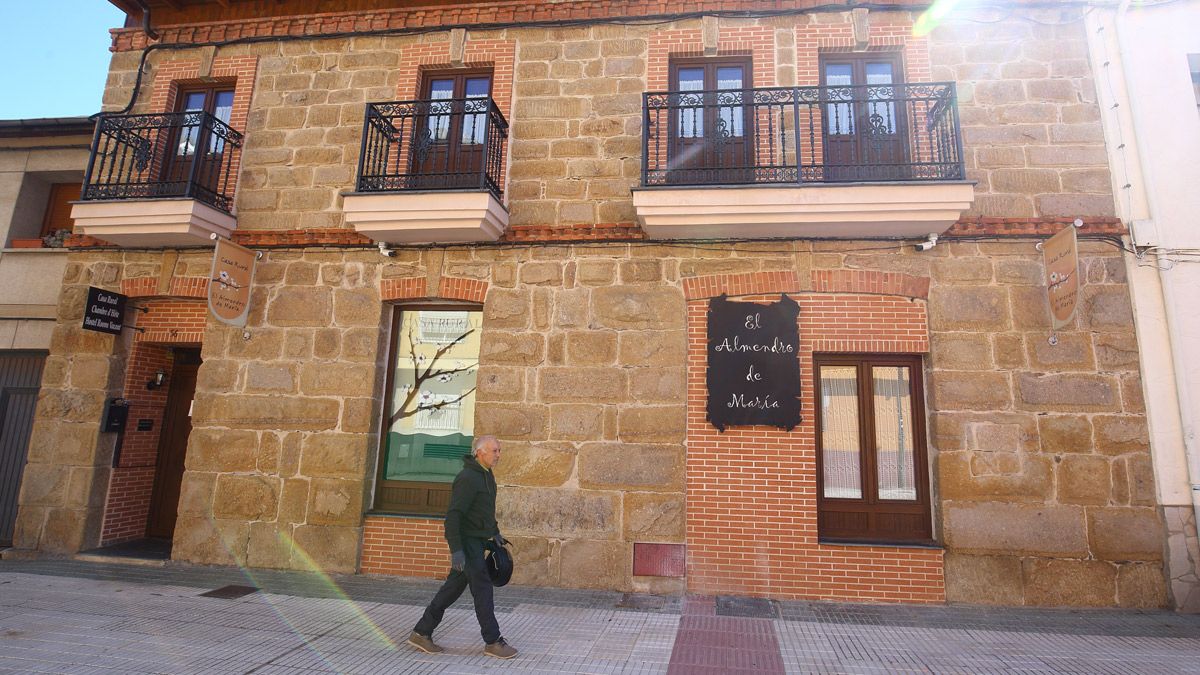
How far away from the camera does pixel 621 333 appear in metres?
6.41

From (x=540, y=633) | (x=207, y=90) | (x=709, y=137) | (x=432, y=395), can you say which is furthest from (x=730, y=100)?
(x=207, y=90)

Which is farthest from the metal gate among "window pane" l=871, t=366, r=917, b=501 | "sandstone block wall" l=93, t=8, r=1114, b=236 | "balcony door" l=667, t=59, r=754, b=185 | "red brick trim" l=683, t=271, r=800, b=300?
"window pane" l=871, t=366, r=917, b=501

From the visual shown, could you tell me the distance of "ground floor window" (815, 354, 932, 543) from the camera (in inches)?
237

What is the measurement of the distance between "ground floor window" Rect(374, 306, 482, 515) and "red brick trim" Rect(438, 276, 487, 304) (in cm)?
32

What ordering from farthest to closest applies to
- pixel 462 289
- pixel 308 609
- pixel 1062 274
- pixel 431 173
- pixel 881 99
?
pixel 462 289, pixel 431 173, pixel 881 99, pixel 1062 274, pixel 308 609

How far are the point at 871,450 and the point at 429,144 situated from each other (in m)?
6.10

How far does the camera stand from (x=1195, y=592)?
5.42 meters

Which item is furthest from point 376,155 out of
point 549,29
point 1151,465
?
point 1151,465

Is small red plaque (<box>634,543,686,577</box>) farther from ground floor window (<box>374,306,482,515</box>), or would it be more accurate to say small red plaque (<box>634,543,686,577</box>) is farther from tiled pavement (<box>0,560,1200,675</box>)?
ground floor window (<box>374,306,482,515</box>)

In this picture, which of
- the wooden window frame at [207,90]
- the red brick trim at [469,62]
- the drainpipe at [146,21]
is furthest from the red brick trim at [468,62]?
the drainpipe at [146,21]

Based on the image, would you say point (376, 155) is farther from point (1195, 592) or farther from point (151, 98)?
point (1195, 592)

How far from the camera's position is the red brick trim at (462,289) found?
667cm

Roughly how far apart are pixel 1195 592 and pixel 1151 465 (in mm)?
1200

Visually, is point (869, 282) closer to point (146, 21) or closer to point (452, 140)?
point (452, 140)
